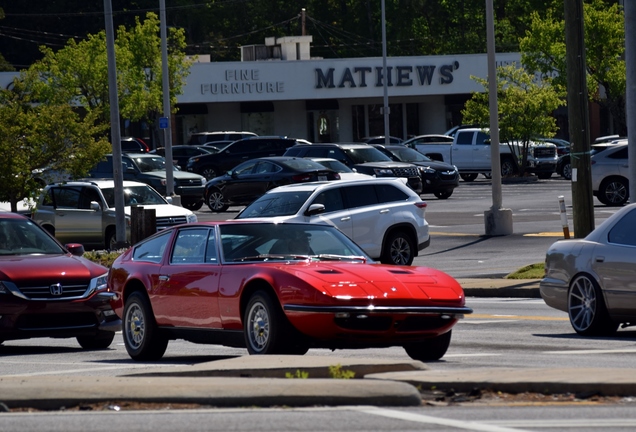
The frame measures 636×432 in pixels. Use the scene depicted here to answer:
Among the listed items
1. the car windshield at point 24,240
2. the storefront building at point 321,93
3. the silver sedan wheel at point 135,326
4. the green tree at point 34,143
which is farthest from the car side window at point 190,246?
the storefront building at point 321,93

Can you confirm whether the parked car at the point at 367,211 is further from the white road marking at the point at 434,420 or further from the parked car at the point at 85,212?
the white road marking at the point at 434,420

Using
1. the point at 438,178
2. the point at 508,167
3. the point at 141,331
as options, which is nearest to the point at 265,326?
the point at 141,331

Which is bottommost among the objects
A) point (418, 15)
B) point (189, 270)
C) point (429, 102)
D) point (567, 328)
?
point (567, 328)

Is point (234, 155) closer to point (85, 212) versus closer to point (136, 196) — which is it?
point (136, 196)

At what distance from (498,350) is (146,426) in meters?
5.64

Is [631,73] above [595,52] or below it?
below

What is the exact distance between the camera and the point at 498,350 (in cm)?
1311

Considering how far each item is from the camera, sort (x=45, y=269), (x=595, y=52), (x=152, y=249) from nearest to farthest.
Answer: (x=152, y=249)
(x=45, y=269)
(x=595, y=52)

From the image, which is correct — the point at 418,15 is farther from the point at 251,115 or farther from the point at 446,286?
the point at 446,286

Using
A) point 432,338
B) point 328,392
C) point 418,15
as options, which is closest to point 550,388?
point 328,392

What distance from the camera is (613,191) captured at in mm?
34688

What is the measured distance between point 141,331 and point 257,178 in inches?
969

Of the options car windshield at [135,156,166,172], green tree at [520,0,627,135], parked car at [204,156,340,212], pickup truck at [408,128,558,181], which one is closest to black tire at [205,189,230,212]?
parked car at [204,156,340,212]

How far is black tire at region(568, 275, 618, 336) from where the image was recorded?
46.0 ft
